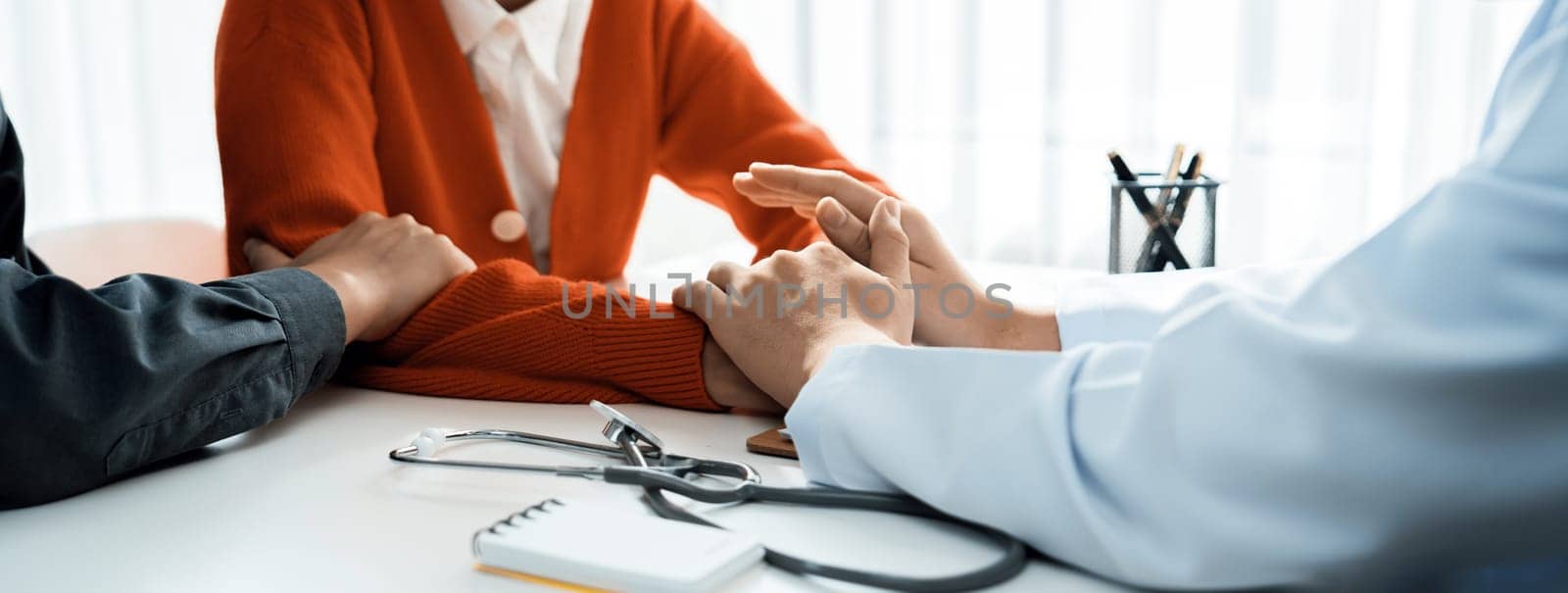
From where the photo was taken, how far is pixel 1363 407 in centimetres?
43

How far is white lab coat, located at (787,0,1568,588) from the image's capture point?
0.42 m

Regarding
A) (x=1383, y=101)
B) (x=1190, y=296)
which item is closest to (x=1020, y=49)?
(x=1383, y=101)

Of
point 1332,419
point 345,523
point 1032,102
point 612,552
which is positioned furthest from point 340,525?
point 1032,102

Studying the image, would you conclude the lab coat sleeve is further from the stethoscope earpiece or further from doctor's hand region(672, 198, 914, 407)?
the stethoscope earpiece

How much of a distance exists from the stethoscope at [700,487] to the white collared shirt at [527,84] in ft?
1.86

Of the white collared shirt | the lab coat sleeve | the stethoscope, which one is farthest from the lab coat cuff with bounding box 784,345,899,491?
the white collared shirt

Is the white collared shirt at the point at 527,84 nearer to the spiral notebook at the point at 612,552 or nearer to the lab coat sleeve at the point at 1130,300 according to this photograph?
the lab coat sleeve at the point at 1130,300

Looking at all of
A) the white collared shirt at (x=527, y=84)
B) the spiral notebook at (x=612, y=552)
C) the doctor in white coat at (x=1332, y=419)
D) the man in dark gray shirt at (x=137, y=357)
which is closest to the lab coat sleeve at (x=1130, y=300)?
the doctor in white coat at (x=1332, y=419)

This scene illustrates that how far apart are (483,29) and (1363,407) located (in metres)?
0.94

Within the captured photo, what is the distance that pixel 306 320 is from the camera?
764mm

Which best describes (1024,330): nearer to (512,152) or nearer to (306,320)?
(306,320)

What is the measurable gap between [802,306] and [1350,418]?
0.41 meters

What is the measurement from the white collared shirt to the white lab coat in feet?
2.67

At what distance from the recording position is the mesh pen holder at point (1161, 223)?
3.38 ft
